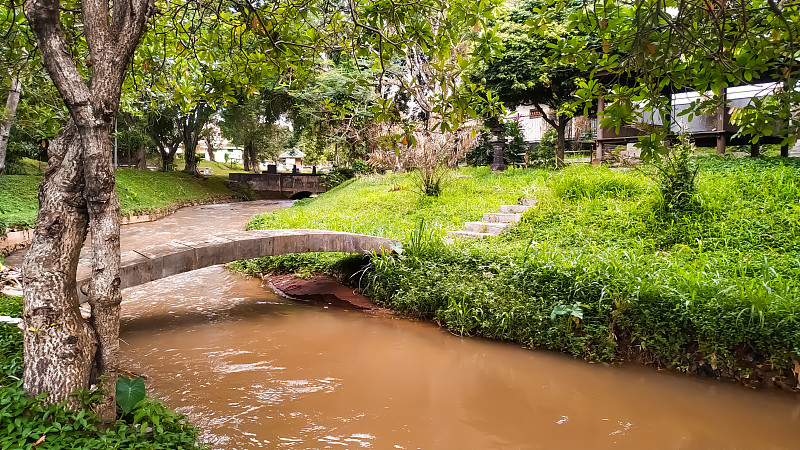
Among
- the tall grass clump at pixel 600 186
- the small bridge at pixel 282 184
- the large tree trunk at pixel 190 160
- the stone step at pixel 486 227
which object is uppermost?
the large tree trunk at pixel 190 160

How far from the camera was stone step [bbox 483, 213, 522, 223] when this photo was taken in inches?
373

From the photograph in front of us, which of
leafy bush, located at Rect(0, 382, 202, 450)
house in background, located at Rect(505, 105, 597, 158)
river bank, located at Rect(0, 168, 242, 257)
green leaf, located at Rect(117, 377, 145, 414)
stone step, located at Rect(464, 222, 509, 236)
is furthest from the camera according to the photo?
house in background, located at Rect(505, 105, 597, 158)

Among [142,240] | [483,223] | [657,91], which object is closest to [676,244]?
[483,223]

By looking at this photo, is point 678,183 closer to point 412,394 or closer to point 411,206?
point 412,394

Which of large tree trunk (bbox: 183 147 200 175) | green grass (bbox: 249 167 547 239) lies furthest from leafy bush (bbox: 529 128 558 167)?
large tree trunk (bbox: 183 147 200 175)

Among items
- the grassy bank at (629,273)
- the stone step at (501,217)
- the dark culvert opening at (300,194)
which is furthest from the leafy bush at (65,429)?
the dark culvert opening at (300,194)

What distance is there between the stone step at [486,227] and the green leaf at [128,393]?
22.4 feet

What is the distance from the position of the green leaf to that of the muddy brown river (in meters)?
0.87

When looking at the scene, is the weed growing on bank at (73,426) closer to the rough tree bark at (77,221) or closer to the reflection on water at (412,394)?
the rough tree bark at (77,221)

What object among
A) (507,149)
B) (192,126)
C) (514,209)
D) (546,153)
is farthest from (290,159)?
(514,209)

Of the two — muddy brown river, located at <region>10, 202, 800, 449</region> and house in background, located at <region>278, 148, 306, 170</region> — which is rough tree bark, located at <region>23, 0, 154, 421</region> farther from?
house in background, located at <region>278, 148, 306, 170</region>

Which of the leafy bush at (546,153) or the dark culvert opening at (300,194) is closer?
the leafy bush at (546,153)

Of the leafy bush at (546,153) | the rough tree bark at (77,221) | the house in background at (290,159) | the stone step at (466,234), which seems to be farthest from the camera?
the house in background at (290,159)

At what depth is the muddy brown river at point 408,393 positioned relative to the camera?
165 inches
